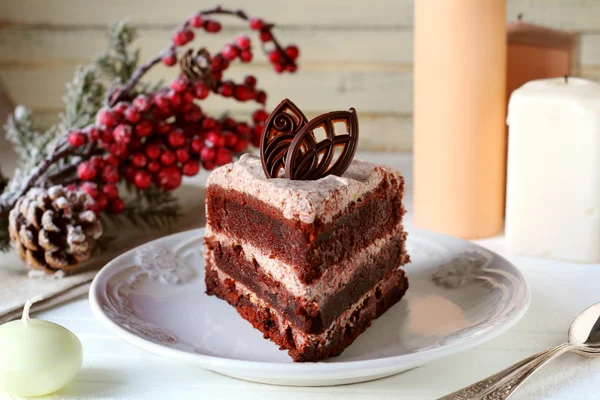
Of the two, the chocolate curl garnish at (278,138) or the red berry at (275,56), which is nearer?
the chocolate curl garnish at (278,138)

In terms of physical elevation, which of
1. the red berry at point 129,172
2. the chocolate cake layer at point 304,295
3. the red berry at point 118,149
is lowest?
the chocolate cake layer at point 304,295

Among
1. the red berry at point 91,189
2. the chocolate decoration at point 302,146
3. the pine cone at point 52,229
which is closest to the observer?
the chocolate decoration at point 302,146

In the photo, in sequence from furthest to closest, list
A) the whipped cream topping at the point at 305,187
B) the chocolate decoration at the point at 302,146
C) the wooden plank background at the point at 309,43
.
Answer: the wooden plank background at the point at 309,43 → the chocolate decoration at the point at 302,146 → the whipped cream topping at the point at 305,187

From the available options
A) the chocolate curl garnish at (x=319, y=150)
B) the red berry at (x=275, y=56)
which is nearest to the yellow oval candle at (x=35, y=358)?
the chocolate curl garnish at (x=319, y=150)

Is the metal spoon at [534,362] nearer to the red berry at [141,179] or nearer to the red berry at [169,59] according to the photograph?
the red berry at [141,179]

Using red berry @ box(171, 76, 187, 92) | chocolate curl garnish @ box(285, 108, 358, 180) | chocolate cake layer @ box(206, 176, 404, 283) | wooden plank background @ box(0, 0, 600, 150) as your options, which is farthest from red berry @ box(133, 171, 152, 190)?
wooden plank background @ box(0, 0, 600, 150)

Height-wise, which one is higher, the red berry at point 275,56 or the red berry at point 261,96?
the red berry at point 275,56

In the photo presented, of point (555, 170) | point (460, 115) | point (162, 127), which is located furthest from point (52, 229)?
point (555, 170)

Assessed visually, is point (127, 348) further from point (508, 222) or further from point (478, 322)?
point (508, 222)
